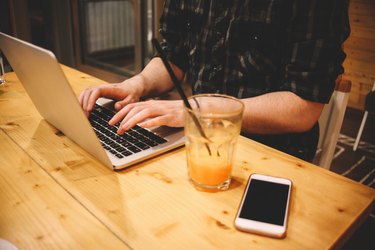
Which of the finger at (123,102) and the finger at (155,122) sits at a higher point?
the finger at (155,122)

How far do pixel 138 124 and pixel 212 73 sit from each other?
45cm

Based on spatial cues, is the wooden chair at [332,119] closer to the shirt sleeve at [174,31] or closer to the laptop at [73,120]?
the laptop at [73,120]

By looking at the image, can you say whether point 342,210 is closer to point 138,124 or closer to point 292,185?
point 292,185

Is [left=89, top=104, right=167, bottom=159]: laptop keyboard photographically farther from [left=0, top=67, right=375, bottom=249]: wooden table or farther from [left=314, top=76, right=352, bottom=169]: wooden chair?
[left=314, top=76, right=352, bottom=169]: wooden chair

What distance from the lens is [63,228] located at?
1.91 feet

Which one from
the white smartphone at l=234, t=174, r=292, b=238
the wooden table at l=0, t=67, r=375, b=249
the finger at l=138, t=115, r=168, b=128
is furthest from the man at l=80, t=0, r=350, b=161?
the white smartphone at l=234, t=174, r=292, b=238

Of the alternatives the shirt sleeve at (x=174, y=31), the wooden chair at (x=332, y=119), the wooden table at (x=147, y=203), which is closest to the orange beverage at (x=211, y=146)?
the wooden table at (x=147, y=203)

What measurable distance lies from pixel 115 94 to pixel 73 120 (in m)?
0.36

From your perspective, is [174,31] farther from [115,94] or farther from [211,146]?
[211,146]

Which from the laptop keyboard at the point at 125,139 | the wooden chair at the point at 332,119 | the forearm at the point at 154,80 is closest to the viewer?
the laptop keyboard at the point at 125,139

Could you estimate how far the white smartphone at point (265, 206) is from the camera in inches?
22.6

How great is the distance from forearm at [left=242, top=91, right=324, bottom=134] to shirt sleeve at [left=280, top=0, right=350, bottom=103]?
3 centimetres

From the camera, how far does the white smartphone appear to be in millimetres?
575

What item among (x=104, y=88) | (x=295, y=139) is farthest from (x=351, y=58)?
(x=104, y=88)
